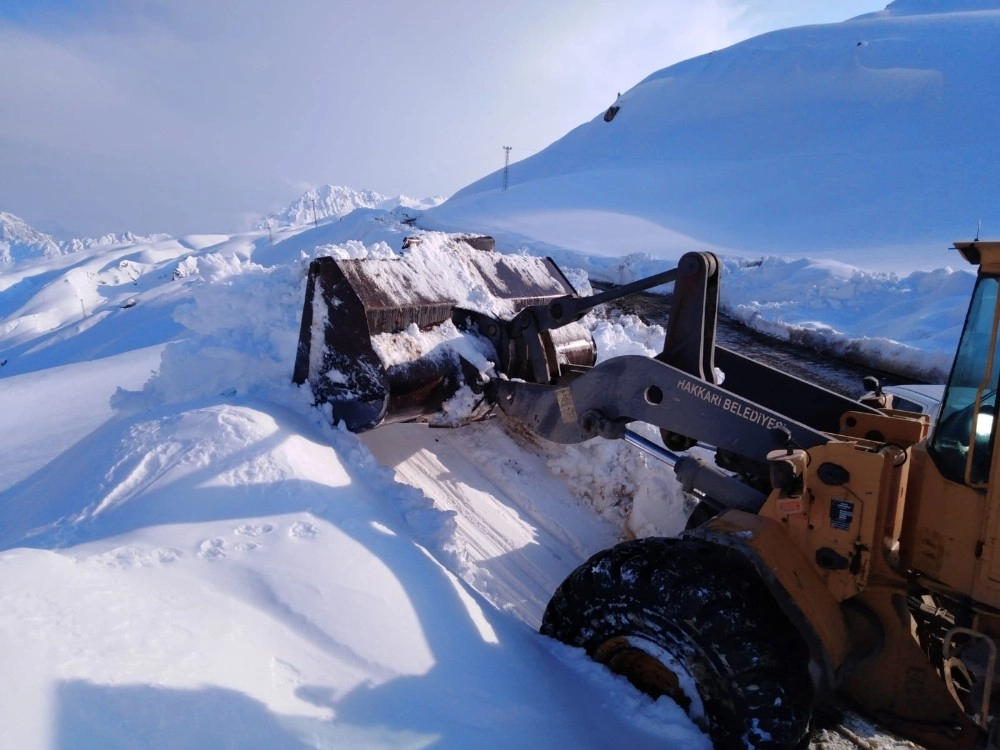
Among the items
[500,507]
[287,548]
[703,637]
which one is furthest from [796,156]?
[287,548]

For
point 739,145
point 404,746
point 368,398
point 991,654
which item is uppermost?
point 739,145

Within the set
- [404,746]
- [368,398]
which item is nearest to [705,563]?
[404,746]

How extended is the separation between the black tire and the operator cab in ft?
2.79

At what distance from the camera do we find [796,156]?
37219mm

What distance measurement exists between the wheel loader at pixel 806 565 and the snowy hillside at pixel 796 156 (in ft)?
61.1

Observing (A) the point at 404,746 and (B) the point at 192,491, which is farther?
(B) the point at 192,491

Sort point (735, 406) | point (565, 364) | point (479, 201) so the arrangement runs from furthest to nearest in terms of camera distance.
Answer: point (479, 201)
point (565, 364)
point (735, 406)

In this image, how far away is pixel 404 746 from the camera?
8.03ft

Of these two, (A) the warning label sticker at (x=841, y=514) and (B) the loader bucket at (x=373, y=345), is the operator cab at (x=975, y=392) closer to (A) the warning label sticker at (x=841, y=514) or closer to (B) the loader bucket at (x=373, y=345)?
(A) the warning label sticker at (x=841, y=514)

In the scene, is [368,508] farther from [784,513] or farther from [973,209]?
[973,209]

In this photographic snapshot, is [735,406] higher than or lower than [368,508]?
higher

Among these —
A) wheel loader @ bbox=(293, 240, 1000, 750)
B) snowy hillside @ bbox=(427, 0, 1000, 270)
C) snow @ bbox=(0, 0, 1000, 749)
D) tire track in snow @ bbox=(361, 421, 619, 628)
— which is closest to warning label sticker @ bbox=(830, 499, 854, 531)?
wheel loader @ bbox=(293, 240, 1000, 750)

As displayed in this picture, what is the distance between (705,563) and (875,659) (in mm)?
810

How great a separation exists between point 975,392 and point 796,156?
38951mm
